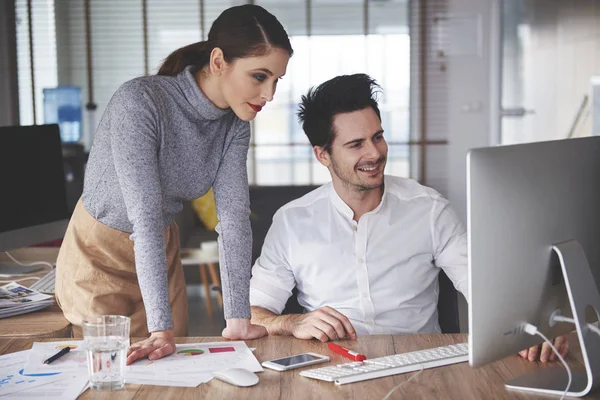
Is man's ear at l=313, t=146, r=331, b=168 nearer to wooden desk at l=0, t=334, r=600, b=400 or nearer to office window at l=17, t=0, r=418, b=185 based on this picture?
wooden desk at l=0, t=334, r=600, b=400

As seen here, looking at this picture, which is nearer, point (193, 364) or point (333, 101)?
point (193, 364)

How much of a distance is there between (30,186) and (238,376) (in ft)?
4.69

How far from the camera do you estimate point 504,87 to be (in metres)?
5.49

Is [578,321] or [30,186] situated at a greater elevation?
[30,186]

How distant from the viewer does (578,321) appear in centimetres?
142

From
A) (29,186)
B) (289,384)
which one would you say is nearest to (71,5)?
(29,186)

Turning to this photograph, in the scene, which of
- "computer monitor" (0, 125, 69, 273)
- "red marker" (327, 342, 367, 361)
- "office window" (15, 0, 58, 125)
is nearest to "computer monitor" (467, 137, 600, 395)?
"red marker" (327, 342, 367, 361)

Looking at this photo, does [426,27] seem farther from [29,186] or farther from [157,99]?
[157,99]

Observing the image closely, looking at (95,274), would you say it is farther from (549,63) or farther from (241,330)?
(549,63)

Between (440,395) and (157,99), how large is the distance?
0.90 meters

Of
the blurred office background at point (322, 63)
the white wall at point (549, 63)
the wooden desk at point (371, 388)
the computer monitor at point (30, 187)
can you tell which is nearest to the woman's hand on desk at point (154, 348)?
the wooden desk at point (371, 388)

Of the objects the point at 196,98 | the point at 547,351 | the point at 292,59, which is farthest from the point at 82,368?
the point at 292,59

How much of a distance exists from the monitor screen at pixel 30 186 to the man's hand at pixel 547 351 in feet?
5.44

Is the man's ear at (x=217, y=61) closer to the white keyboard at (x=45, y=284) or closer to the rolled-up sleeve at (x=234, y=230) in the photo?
the rolled-up sleeve at (x=234, y=230)
